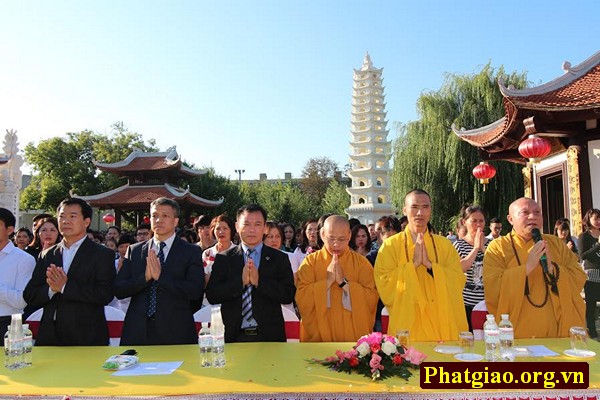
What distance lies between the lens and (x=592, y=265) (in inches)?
218

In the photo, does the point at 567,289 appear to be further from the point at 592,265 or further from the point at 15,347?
the point at 15,347

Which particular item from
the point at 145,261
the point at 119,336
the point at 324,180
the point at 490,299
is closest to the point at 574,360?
the point at 490,299

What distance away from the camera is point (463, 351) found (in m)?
2.47

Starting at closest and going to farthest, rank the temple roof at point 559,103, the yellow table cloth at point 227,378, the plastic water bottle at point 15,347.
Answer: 1. the yellow table cloth at point 227,378
2. the plastic water bottle at point 15,347
3. the temple roof at point 559,103

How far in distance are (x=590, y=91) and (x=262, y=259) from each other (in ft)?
22.8

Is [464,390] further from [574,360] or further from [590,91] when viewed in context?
[590,91]

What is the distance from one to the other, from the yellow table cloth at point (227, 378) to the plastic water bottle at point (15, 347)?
6cm

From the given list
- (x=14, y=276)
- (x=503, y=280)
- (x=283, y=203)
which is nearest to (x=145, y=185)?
(x=283, y=203)

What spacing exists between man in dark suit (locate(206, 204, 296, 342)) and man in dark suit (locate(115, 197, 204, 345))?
19 centimetres

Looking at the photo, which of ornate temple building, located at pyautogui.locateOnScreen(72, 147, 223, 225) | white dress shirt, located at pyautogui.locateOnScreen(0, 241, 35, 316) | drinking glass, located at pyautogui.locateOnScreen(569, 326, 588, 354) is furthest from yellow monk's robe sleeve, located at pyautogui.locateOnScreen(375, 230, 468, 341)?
ornate temple building, located at pyautogui.locateOnScreen(72, 147, 223, 225)

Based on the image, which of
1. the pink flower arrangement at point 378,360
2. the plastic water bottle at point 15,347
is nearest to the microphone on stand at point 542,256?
the pink flower arrangement at point 378,360

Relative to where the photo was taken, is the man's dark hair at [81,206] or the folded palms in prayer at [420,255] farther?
the folded palms in prayer at [420,255]

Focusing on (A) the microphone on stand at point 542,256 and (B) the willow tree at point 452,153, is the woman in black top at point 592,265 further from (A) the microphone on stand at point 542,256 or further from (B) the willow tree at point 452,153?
(B) the willow tree at point 452,153

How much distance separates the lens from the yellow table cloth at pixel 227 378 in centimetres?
193
